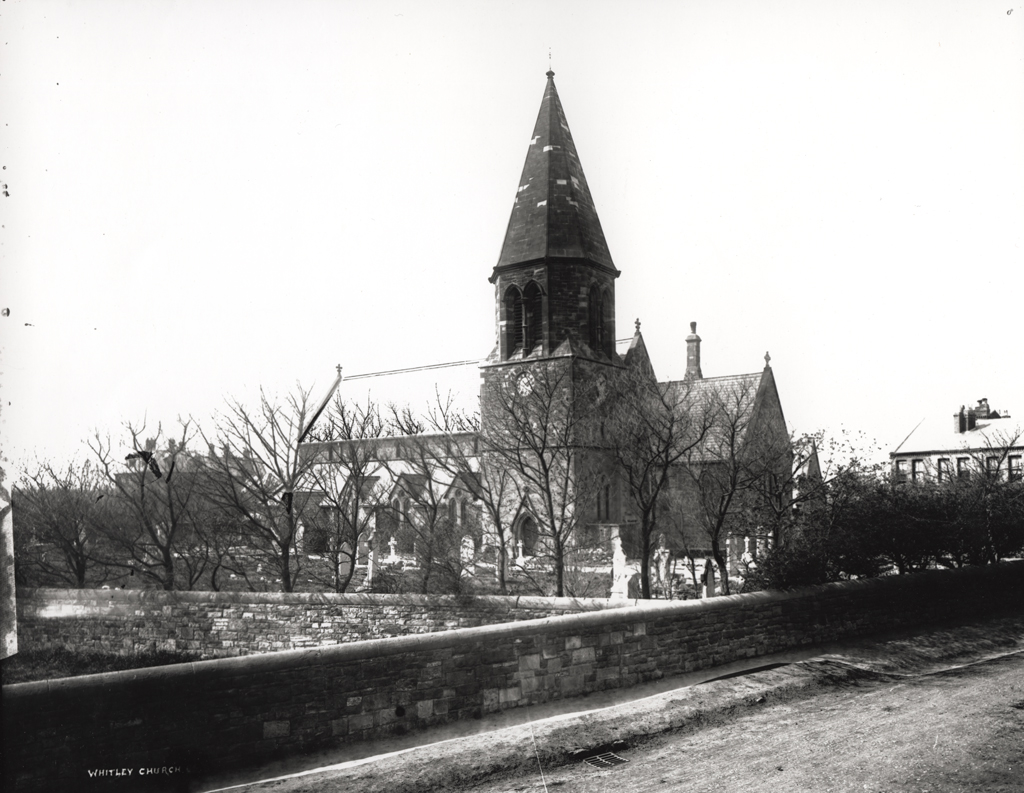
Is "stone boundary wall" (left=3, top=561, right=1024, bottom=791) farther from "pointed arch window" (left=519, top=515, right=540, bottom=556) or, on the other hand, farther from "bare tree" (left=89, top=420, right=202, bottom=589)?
"bare tree" (left=89, top=420, right=202, bottom=589)

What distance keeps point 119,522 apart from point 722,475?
18978 mm

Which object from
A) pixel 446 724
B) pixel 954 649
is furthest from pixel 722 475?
pixel 446 724

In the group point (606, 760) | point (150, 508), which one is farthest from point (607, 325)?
point (606, 760)

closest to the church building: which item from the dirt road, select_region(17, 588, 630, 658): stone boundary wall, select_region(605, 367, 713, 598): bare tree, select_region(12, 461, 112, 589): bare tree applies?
select_region(605, 367, 713, 598): bare tree

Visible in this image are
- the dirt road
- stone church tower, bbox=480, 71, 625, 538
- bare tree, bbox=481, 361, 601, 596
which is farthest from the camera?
stone church tower, bbox=480, 71, 625, 538

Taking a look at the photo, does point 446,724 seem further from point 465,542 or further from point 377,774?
point 465,542

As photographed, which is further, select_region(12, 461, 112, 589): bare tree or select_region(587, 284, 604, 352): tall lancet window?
select_region(587, 284, 604, 352): tall lancet window

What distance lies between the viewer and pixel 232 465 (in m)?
28.0

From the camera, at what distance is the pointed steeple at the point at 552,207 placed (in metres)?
30.3

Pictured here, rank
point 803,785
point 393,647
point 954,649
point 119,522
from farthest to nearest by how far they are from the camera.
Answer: point 119,522, point 954,649, point 393,647, point 803,785

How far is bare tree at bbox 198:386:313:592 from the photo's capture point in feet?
86.0

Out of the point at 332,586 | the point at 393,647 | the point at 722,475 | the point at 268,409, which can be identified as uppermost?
the point at 268,409

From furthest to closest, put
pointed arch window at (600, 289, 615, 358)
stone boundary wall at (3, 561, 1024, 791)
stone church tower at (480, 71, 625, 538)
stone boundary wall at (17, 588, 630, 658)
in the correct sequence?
A: pointed arch window at (600, 289, 615, 358)
stone church tower at (480, 71, 625, 538)
stone boundary wall at (17, 588, 630, 658)
stone boundary wall at (3, 561, 1024, 791)

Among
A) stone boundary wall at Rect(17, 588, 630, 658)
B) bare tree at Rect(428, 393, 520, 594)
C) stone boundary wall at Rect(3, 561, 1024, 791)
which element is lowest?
stone boundary wall at Rect(17, 588, 630, 658)
